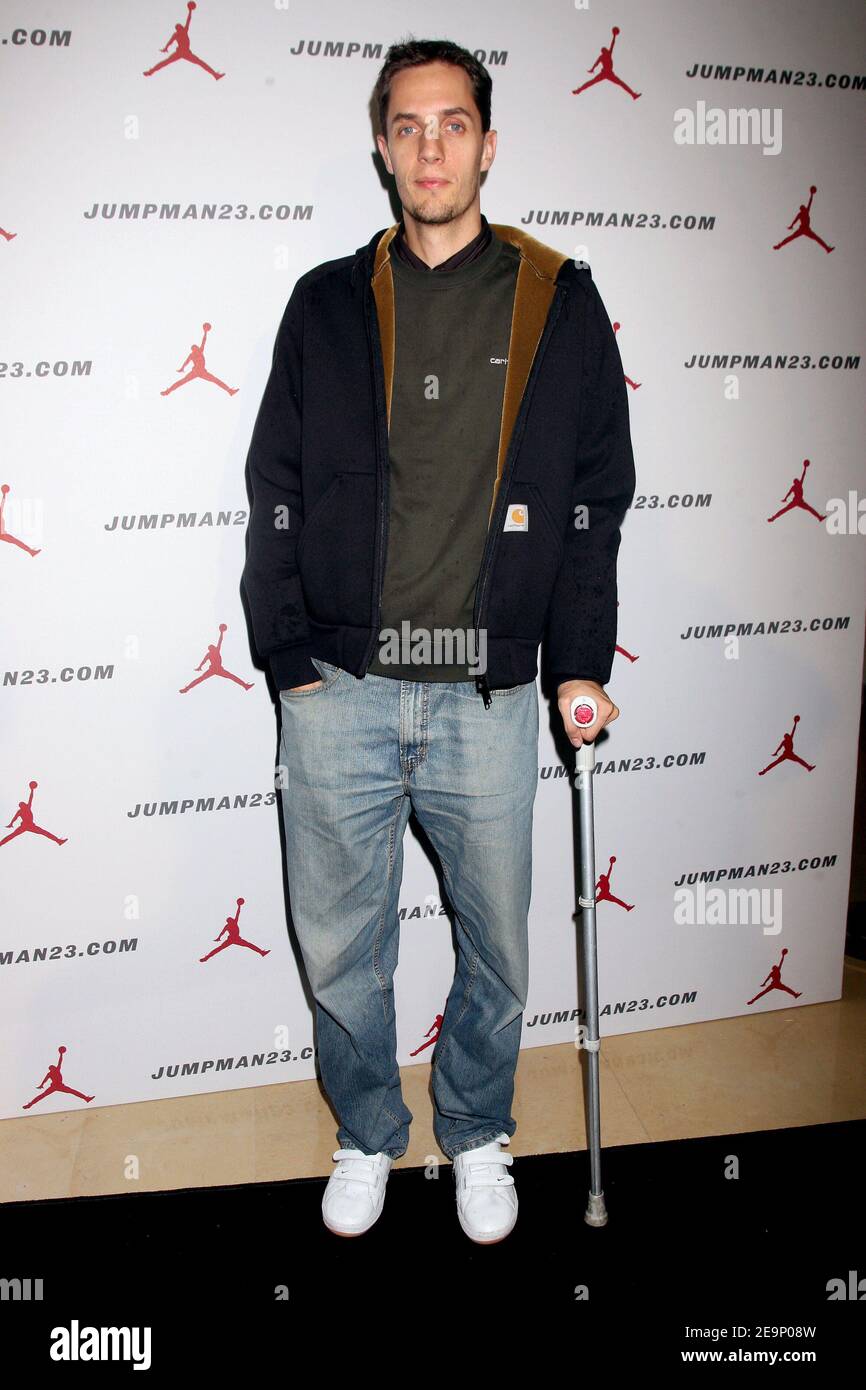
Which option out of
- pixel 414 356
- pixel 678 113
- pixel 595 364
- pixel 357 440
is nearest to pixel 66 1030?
pixel 357 440

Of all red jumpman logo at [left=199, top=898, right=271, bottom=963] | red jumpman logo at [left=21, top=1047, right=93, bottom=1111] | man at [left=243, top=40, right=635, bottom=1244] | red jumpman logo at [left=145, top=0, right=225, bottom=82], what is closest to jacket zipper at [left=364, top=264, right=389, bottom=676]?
man at [left=243, top=40, right=635, bottom=1244]

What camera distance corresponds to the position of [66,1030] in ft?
8.07

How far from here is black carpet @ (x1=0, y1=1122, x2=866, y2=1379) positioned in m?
1.86

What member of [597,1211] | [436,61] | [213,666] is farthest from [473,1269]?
[436,61]

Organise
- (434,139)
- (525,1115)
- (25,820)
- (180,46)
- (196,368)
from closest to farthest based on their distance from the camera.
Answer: (434,139), (180,46), (196,368), (25,820), (525,1115)

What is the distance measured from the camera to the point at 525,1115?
246cm

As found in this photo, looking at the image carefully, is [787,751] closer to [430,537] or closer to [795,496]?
[795,496]

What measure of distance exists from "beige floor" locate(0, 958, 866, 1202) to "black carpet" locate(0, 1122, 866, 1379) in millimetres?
72

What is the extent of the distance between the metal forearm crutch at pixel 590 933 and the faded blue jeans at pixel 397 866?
115 mm

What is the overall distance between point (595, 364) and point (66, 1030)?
1.91m

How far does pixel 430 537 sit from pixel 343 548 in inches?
6.3

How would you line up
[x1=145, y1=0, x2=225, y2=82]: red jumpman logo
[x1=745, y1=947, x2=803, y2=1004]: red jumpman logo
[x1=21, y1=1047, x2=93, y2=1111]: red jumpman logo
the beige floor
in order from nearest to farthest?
[x1=145, y1=0, x2=225, y2=82]: red jumpman logo
the beige floor
[x1=21, y1=1047, x2=93, y2=1111]: red jumpman logo
[x1=745, y1=947, x2=803, y2=1004]: red jumpman logo

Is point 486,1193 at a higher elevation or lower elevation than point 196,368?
lower

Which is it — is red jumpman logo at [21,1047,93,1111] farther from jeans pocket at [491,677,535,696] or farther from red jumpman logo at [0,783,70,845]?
jeans pocket at [491,677,535,696]
